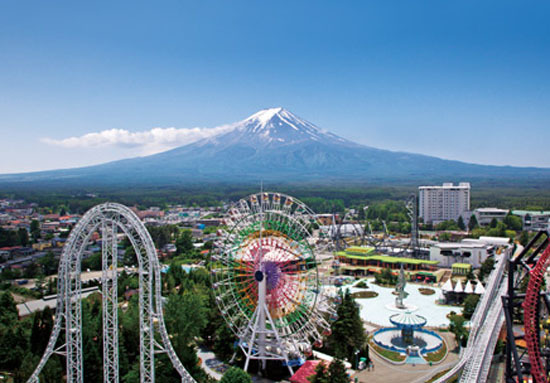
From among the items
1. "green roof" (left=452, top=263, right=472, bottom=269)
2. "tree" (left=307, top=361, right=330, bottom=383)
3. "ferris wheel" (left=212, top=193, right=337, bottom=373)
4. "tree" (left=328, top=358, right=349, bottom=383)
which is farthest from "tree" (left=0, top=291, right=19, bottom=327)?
"green roof" (left=452, top=263, right=472, bottom=269)

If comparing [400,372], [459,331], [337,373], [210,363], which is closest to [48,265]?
[210,363]

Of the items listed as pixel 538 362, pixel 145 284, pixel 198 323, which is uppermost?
pixel 145 284

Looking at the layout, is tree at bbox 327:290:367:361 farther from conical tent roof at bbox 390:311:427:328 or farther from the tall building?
the tall building

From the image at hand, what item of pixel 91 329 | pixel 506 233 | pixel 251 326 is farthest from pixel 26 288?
pixel 506 233

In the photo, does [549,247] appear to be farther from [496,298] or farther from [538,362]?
[496,298]

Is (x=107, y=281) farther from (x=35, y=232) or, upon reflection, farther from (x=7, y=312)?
(x=35, y=232)
